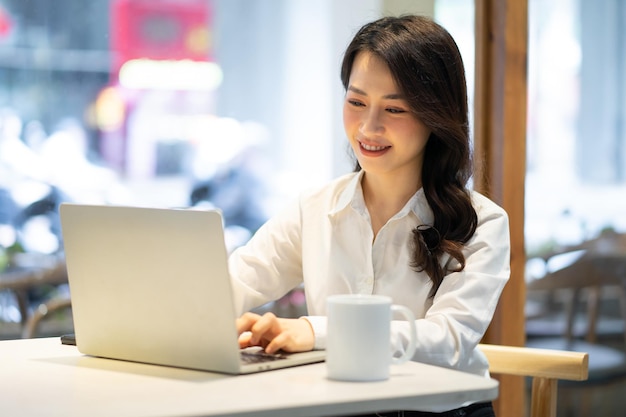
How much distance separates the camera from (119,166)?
2.61 metres

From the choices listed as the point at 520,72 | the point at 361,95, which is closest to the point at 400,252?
the point at 361,95

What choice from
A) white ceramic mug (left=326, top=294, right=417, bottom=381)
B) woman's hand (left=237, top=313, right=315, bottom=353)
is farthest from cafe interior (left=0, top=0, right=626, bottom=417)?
white ceramic mug (left=326, top=294, right=417, bottom=381)

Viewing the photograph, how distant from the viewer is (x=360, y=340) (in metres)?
1.19

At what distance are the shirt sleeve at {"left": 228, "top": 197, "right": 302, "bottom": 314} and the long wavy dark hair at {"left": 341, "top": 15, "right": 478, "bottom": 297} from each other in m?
0.25

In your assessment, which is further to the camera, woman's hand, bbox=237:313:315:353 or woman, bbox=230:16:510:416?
woman, bbox=230:16:510:416

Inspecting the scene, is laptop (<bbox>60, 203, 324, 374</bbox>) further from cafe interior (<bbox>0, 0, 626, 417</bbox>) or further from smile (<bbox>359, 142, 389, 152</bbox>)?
cafe interior (<bbox>0, 0, 626, 417</bbox>)

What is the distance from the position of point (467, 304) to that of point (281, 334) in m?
0.33

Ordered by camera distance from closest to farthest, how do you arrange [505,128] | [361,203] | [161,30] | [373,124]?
[373,124] → [361,203] → [505,128] → [161,30]

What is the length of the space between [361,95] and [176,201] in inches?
43.9

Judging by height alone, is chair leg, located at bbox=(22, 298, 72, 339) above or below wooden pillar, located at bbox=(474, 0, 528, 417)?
below

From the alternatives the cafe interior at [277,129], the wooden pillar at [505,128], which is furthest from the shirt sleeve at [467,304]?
the wooden pillar at [505,128]

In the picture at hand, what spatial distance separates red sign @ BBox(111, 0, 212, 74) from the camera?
8.61ft

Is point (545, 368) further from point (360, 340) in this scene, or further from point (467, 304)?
point (360, 340)

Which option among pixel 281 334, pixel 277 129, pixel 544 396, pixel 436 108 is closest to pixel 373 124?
pixel 436 108
